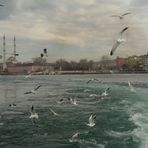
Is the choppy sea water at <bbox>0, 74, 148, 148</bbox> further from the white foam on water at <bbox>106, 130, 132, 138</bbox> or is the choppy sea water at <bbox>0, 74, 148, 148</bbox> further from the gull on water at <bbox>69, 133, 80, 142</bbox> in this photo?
the gull on water at <bbox>69, 133, 80, 142</bbox>

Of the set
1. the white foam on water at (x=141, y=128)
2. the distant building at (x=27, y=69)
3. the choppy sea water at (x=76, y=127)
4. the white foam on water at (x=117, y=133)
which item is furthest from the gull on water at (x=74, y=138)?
the distant building at (x=27, y=69)

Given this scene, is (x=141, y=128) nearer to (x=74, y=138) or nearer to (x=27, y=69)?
(x=74, y=138)

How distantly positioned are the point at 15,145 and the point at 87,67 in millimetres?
107144

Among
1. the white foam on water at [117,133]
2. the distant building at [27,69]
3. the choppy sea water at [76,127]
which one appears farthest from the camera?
the distant building at [27,69]

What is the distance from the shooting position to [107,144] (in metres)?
18.6

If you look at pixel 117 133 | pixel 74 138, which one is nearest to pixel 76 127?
pixel 117 133

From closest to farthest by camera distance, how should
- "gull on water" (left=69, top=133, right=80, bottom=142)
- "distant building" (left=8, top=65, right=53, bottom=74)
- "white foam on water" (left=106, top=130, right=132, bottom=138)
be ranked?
"gull on water" (left=69, top=133, right=80, bottom=142) < "white foam on water" (left=106, top=130, right=132, bottom=138) < "distant building" (left=8, top=65, right=53, bottom=74)

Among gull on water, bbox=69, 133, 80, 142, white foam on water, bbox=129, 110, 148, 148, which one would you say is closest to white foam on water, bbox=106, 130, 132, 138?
white foam on water, bbox=129, 110, 148, 148

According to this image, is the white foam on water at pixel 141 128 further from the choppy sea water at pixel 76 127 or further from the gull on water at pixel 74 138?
the gull on water at pixel 74 138

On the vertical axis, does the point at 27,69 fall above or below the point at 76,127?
above

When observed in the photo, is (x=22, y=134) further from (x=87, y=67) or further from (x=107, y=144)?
(x=87, y=67)

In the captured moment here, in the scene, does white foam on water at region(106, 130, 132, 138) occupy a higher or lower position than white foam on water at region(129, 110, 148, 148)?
lower

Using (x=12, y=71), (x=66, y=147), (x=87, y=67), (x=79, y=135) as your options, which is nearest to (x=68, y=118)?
(x=79, y=135)

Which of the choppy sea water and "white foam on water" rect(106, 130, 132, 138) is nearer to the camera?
the choppy sea water
